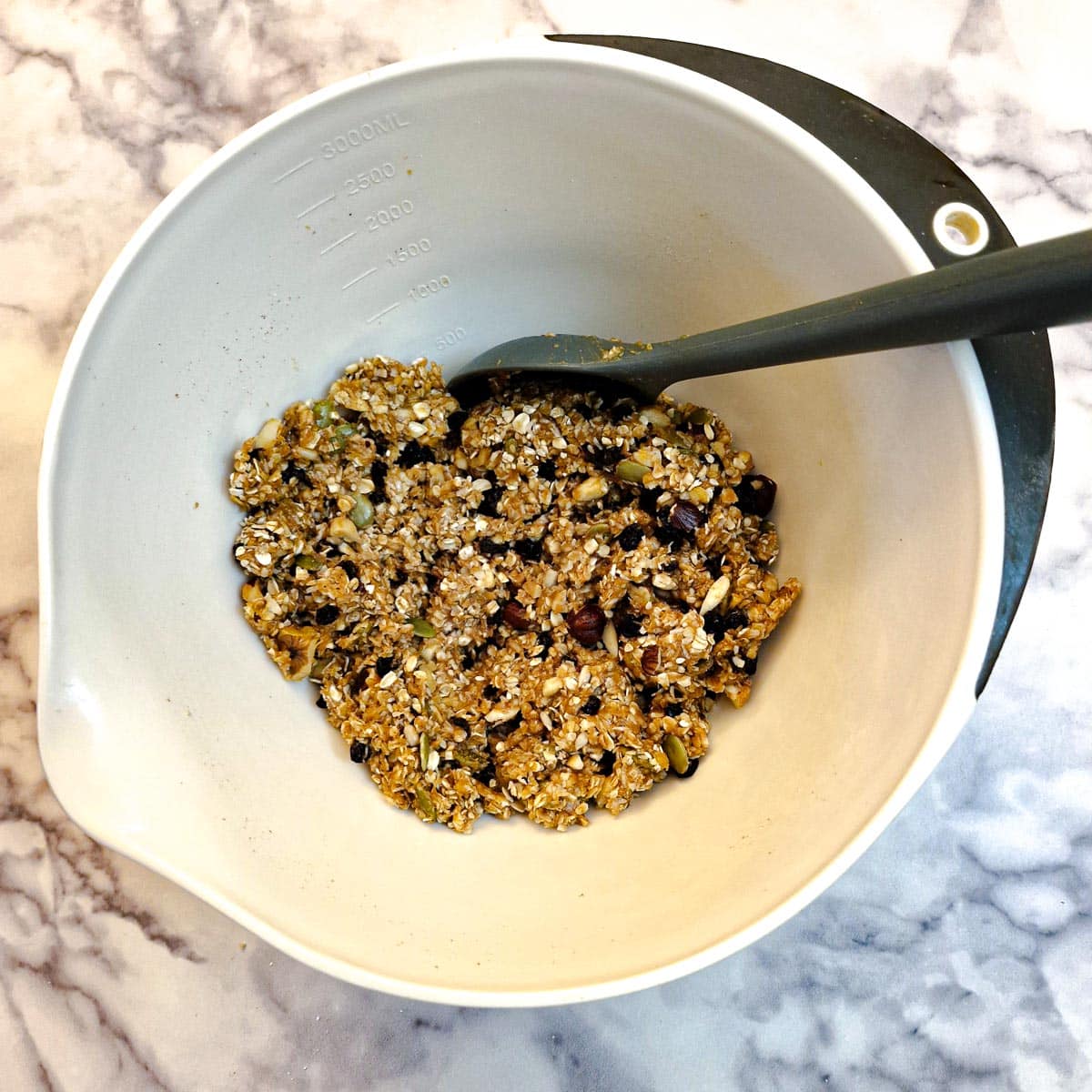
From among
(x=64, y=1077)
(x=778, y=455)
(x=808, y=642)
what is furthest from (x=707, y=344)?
(x=64, y=1077)

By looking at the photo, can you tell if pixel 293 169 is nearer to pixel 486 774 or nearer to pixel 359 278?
pixel 359 278

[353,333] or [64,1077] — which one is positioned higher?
[353,333]

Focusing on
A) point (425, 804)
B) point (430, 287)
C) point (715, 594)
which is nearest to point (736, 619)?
point (715, 594)

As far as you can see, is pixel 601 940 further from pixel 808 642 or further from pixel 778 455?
pixel 778 455

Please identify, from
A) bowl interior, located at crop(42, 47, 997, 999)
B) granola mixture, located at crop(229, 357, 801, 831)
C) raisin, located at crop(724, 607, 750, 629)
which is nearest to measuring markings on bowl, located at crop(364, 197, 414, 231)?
bowl interior, located at crop(42, 47, 997, 999)

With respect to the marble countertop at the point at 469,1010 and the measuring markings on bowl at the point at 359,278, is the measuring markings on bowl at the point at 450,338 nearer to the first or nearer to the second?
the measuring markings on bowl at the point at 359,278
